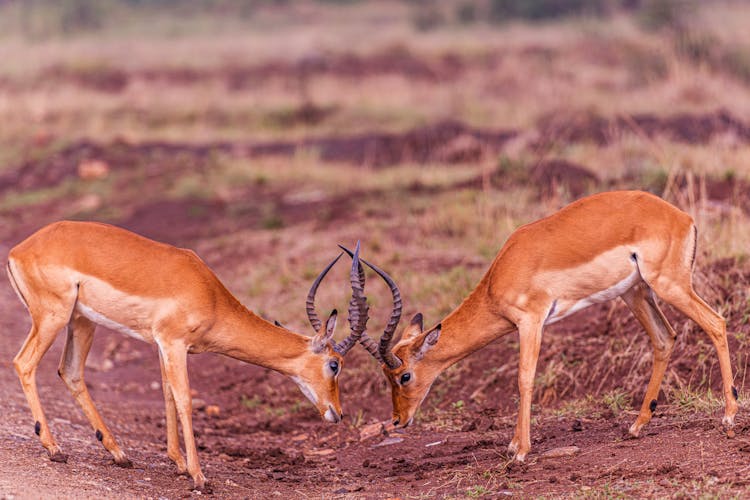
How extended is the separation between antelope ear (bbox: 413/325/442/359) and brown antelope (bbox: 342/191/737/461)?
1cm

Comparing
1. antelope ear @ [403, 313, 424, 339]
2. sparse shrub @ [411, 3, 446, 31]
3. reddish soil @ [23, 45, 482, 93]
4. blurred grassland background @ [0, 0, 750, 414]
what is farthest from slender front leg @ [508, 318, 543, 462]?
sparse shrub @ [411, 3, 446, 31]

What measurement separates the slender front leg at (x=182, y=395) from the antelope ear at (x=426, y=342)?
1564mm

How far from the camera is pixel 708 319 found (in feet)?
21.3

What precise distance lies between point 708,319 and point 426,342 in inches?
71.5

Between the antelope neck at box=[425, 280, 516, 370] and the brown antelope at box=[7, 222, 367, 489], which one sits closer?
the brown antelope at box=[7, 222, 367, 489]

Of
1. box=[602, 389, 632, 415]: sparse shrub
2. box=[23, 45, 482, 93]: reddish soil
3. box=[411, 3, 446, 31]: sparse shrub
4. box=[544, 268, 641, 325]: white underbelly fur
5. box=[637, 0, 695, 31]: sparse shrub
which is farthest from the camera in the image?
box=[411, 3, 446, 31]: sparse shrub

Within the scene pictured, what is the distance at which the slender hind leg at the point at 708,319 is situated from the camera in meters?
6.40

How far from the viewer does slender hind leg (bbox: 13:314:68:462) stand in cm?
642

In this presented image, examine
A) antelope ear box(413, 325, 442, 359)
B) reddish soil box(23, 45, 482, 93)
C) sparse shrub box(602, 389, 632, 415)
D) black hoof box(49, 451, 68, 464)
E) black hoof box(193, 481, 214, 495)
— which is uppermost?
antelope ear box(413, 325, 442, 359)

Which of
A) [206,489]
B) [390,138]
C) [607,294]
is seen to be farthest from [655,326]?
[390,138]

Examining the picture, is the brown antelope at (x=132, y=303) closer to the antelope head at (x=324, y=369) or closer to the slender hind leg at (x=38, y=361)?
the slender hind leg at (x=38, y=361)

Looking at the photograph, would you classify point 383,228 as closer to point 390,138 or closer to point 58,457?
point 58,457

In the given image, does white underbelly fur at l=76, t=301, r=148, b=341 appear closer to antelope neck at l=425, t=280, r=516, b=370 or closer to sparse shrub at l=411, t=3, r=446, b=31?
antelope neck at l=425, t=280, r=516, b=370

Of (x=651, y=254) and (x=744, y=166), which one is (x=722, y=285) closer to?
(x=651, y=254)
